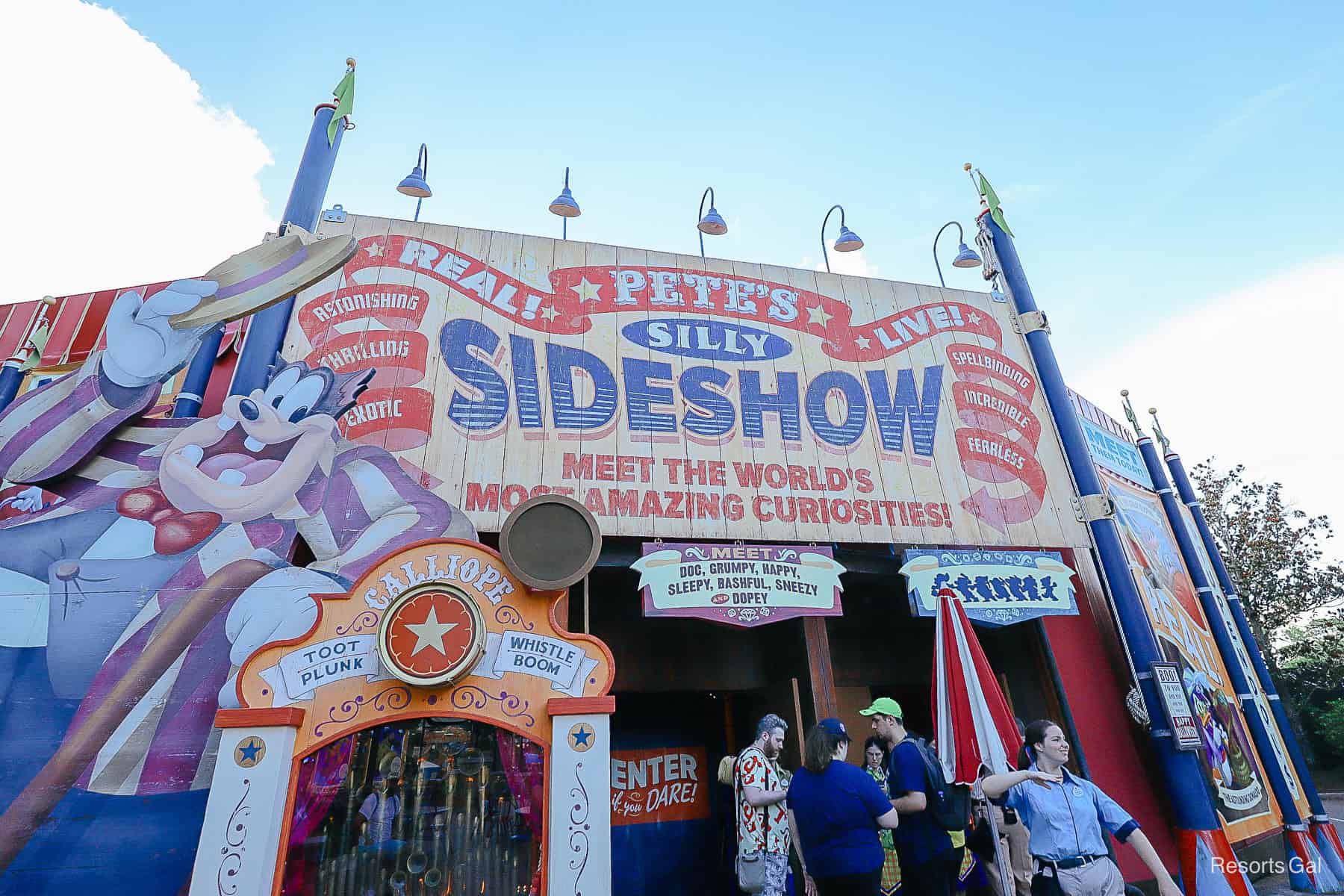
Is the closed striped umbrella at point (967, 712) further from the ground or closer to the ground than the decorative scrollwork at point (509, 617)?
closer to the ground

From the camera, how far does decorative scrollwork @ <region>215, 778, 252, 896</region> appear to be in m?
4.24

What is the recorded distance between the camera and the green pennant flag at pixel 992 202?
10.3m

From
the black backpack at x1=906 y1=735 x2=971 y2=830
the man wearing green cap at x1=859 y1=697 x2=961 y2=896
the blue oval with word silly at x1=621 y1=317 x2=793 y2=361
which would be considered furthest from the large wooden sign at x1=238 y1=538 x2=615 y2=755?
the blue oval with word silly at x1=621 y1=317 x2=793 y2=361

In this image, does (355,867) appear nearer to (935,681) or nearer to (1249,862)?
(935,681)

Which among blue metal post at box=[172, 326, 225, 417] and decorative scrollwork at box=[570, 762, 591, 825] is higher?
blue metal post at box=[172, 326, 225, 417]

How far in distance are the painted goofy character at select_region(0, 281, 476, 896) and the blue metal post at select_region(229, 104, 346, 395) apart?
1.97ft

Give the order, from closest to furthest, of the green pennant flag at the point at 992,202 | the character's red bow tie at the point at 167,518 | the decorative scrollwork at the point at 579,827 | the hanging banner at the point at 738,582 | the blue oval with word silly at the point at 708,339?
the decorative scrollwork at the point at 579,827 → the character's red bow tie at the point at 167,518 → the hanging banner at the point at 738,582 → the blue oval with word silly at the point at 708,339 → the green pennant flag at the point at 992,202

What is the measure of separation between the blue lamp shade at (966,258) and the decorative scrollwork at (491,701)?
376 inches

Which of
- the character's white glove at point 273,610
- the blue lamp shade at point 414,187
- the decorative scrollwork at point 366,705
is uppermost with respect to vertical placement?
the blue lamp shade at point 414,187

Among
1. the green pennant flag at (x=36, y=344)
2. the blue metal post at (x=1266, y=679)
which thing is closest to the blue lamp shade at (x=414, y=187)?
the green pennant flag at (x=36, y=344)

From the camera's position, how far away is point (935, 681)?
5000 millimetres

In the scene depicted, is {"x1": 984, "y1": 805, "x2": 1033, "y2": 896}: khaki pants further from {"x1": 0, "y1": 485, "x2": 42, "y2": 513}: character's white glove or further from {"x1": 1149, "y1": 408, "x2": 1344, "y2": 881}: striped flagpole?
{"x1": 0, "y1": 485, "x2": 42, "y2": 513}: character's white glove

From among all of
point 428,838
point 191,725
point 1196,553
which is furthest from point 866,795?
point 1196,553

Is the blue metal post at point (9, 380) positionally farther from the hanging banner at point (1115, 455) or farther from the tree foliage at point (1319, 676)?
the tree foliage at point (1319, 676)
